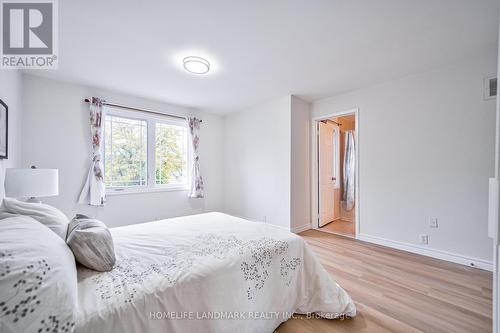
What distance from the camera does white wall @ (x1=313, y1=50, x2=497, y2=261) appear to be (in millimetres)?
2379

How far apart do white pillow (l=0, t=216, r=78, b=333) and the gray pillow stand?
249mm

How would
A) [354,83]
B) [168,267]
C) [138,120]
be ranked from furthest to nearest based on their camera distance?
[138,120], [354,83], [168,267]

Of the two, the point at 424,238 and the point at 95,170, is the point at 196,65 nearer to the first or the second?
the point at 95,170

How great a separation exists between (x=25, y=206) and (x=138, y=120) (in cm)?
288

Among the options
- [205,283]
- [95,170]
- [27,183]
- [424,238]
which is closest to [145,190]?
[95,170]

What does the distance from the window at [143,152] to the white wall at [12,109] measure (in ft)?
3.16

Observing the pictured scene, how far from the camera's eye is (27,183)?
1841 millimetres

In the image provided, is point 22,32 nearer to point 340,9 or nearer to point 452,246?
point 340,9

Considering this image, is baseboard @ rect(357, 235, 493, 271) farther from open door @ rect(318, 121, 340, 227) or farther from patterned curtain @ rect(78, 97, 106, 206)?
patterned curtain @ rect(78, 97, 106, 206)

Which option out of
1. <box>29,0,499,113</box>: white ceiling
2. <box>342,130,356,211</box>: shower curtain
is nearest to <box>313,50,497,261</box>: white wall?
<box>29,0,499,113</box>: white ceiling

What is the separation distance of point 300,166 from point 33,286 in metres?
3.56

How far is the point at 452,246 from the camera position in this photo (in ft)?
Result: 8.32

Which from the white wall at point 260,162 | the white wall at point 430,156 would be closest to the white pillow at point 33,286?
the white wall at point 260,162

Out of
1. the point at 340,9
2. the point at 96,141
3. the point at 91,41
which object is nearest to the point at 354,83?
the point at 340,9
